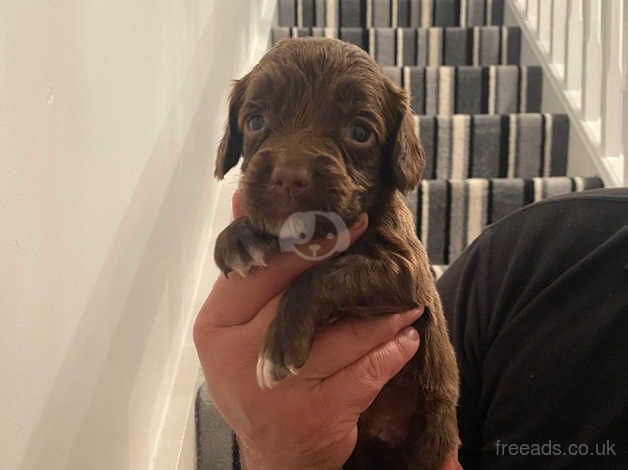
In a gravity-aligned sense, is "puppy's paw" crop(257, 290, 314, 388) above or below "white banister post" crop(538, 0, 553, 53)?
below

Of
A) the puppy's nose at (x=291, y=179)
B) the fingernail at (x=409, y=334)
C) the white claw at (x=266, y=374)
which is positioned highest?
the puppy's nose at (x=291, y=179)

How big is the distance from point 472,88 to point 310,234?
251 cm

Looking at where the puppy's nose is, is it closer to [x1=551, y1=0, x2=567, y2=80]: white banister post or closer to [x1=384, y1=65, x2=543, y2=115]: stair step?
[x1=384, y1=65, x2=543, y2=115]: stair step

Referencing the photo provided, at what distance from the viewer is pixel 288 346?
31.6 inches

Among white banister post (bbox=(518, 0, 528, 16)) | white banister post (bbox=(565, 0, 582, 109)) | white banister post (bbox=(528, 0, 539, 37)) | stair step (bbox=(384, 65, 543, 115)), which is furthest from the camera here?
white banister post (bbox=(518, 0, 528, 16))

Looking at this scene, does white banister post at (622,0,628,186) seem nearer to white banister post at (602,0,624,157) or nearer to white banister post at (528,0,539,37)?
white banister post at (602,0,624,157)

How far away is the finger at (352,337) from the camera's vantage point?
0.88 m

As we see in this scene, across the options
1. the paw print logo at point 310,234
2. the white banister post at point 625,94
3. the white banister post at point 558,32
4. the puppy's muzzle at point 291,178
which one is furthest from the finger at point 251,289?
the white banister post at point 558,32

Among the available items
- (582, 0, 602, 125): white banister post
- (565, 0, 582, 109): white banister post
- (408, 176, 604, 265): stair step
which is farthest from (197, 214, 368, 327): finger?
(565, 0, 582, 109): white banister post

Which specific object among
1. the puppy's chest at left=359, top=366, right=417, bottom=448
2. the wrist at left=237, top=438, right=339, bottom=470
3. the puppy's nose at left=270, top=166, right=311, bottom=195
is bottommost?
the wrist at left=237, top=438, right=339, bottom=470

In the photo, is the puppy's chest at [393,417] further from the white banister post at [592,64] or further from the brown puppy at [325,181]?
the white banister post at [592,64]

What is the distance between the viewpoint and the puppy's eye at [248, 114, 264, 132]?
2.73 ft

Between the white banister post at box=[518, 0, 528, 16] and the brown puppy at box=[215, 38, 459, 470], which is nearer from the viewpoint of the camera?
the brown puppy at box=[215, 38, 459, 470]

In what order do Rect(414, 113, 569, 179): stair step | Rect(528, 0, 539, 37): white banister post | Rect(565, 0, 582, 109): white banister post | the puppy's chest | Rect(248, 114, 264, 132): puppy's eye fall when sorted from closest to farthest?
Rect(248, 114, 264, 132): puppy's eye < the puppy's chest < Rect(414, 113, 569, 179): stair step < Rect(565, 0, 582, 109): white banister post < Rect(528, 0, 539, 37): white banister post
